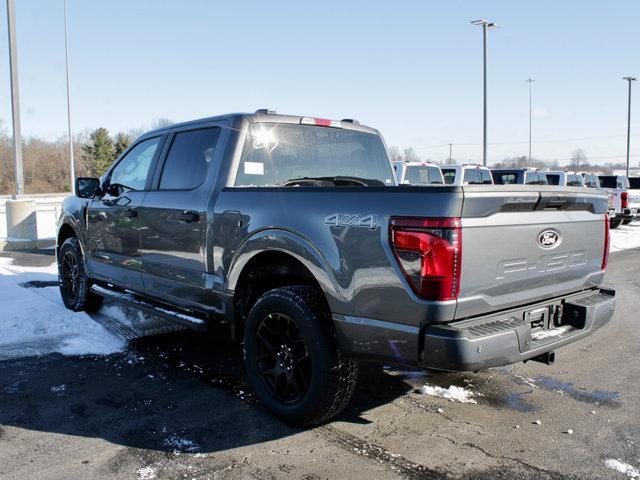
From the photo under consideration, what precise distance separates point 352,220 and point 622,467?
1.98m

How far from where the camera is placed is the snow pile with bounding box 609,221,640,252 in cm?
1445

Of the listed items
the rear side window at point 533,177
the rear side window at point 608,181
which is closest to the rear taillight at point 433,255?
the rear side window at point 533,177

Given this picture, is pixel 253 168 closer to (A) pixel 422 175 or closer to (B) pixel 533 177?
(A) pixel 422 175

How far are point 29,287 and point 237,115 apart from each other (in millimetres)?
5063

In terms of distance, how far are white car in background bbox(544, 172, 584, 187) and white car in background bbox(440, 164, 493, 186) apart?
2530 millimetres

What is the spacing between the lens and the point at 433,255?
9.44ft

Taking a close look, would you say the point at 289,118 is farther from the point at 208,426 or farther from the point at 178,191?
the point at 208,426

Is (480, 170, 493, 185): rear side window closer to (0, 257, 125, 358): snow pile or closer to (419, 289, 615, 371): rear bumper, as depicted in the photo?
(0, 257, 125, 358): snow pile

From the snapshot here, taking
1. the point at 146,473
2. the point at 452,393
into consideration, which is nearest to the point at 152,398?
the point at 146,473

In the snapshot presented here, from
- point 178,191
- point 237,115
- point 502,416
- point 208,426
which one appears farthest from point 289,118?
point 502,416

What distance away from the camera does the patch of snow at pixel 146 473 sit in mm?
2948

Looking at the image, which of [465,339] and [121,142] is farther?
[121,142]

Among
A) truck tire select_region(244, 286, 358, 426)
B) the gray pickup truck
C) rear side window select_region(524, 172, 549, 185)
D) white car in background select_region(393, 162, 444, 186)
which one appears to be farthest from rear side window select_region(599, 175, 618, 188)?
truck tire select_region(244, 286, 358, 426)

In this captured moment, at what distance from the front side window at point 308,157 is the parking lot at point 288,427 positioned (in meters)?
1.60
